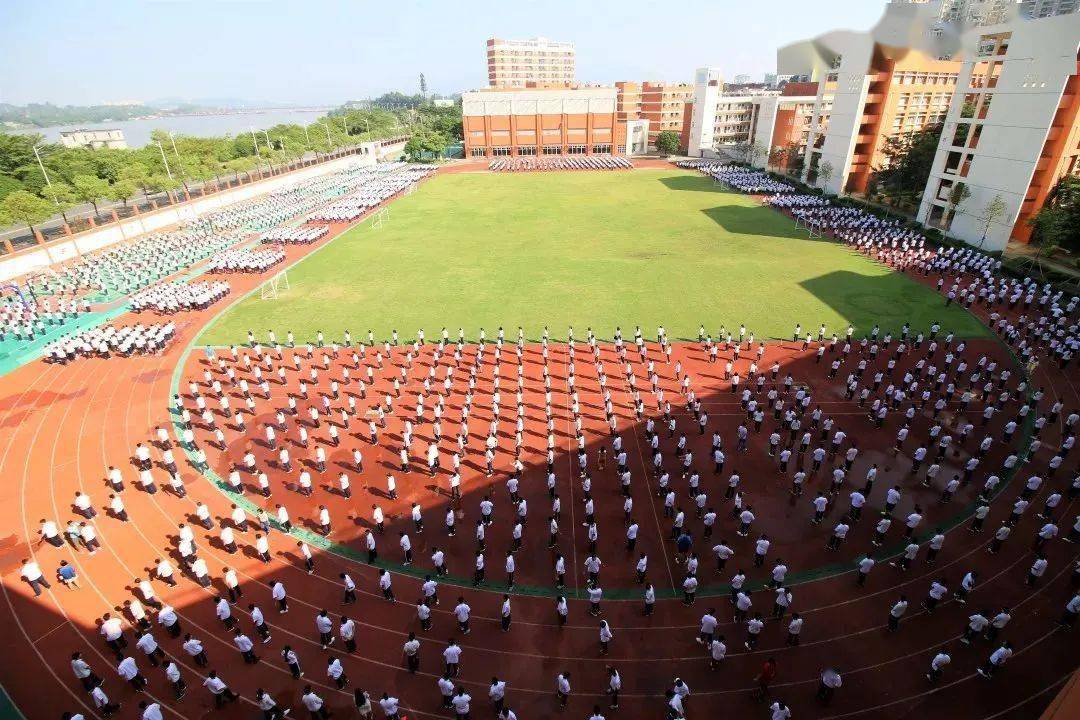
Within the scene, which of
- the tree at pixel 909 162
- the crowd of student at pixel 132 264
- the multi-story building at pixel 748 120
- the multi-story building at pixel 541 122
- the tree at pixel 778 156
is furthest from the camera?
the multi-story building at pixel 541 122

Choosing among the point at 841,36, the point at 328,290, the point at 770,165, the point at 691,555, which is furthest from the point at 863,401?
the point at 770,165

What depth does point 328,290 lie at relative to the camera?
32344 millimetres

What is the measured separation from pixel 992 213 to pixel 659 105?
72.8 metres

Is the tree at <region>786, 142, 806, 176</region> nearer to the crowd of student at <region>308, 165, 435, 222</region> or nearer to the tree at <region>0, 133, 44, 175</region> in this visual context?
the crowd of student at <region>308, 165, 435, 222</region>

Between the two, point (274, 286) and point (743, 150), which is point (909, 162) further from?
point (274, 286)

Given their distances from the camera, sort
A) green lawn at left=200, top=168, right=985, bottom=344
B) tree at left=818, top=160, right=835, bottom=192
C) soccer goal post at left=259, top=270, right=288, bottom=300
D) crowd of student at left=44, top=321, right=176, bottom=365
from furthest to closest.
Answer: tree at left=818, top=160, right=835, bottom=192 → soccer goal post at left=259, top=270, right=288, bottom=300 → green lawn at left=200, top=168, right=985, bottom=344 → crowd of student at left=44, top=321, right=176, bottom=365

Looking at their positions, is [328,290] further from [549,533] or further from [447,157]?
[447,157]

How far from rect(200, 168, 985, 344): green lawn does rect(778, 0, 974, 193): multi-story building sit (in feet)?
38.6

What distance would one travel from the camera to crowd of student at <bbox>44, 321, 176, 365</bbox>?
935 inches

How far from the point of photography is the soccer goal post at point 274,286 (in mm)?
31391

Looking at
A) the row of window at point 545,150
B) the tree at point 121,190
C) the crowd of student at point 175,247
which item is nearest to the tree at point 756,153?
the row of window at point 545,150

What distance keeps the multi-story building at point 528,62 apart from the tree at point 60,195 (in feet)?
393

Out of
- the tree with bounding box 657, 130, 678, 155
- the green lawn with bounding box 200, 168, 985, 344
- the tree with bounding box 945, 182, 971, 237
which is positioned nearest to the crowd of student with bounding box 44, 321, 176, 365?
the green lawn with bounding box 200, 168, 985, 344

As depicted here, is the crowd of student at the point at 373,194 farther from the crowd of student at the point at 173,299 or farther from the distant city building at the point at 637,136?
the distant city building at the point at 637,136
